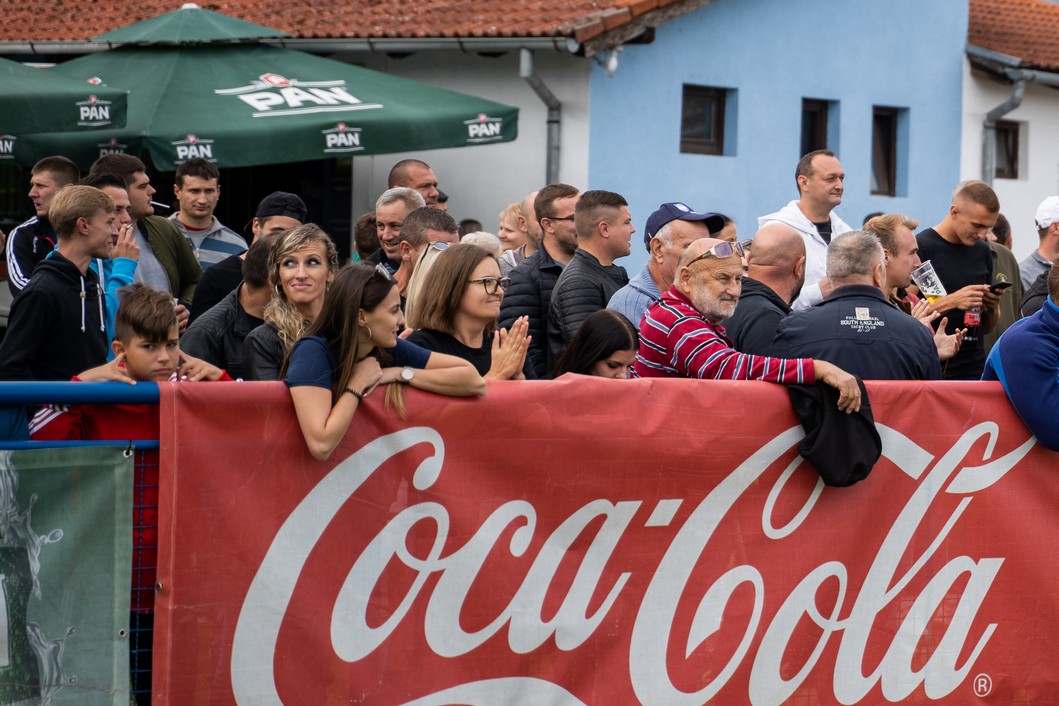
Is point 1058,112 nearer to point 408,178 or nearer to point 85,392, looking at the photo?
point 408,178

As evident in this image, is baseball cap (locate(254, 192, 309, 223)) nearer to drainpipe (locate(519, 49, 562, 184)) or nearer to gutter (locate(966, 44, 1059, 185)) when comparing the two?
drainpipe (locate(519, 49, 562, 184))

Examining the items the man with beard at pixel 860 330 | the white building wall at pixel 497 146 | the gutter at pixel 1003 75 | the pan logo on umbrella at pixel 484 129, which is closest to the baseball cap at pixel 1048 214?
the man with beard at pixel 860 330

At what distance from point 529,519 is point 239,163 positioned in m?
7.04

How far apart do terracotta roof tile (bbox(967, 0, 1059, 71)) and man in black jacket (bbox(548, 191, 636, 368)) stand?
50.4ft

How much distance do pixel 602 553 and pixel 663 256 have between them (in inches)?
84.1

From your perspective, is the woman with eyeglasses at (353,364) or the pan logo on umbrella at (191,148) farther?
the pan logo on umbrella at (191,148)

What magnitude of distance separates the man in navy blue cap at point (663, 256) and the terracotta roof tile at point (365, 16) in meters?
9.88

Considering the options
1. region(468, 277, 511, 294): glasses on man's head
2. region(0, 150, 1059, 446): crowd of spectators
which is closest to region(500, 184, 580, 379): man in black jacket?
region(0, 150, 1059, 446): crowd of spectators

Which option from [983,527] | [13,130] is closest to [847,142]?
[13,130]

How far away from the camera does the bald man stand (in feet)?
20.8

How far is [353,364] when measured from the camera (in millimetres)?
4656

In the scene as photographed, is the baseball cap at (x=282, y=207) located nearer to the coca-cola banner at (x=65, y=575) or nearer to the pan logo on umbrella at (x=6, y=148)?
the pan logo on umbrella at (x=6, y=148)

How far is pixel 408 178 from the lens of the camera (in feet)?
29.6

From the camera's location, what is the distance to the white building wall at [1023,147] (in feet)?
70.8
